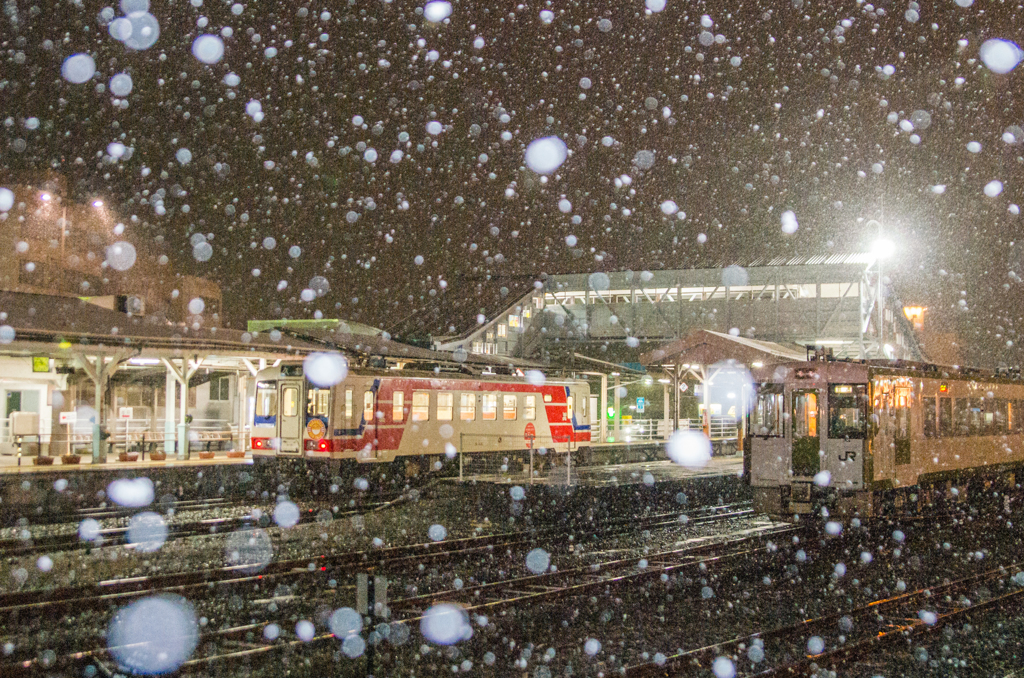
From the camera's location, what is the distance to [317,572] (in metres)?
11.0

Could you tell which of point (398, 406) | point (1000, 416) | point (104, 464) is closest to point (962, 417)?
point (1000, 416)

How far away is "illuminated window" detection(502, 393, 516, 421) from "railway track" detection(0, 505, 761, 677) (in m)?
10.6

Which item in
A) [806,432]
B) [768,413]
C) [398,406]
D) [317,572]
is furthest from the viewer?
[398,406]

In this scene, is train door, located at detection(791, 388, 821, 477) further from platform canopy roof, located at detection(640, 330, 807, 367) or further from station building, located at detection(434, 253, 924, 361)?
station building, located at detection(434, 253, 924, 361)

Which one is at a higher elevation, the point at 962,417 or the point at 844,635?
the point at 962,417

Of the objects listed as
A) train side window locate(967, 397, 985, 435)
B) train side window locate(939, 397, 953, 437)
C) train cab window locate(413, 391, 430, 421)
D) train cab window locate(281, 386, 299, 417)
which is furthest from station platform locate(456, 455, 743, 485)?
train side window locate(939, 397, 953, 437)

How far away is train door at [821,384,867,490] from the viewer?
14961 mm

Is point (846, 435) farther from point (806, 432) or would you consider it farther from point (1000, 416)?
point (1000, 416)

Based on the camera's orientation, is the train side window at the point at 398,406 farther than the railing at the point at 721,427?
No

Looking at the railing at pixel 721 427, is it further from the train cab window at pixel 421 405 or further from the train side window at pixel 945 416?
the train side window at pixel 945 416

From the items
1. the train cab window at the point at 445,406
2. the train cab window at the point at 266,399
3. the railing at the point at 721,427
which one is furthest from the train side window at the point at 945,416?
the railing at the point at 721,427

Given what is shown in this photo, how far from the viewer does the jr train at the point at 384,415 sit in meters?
20.1

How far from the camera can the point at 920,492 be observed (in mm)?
17344

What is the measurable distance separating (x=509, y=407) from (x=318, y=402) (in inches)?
252
